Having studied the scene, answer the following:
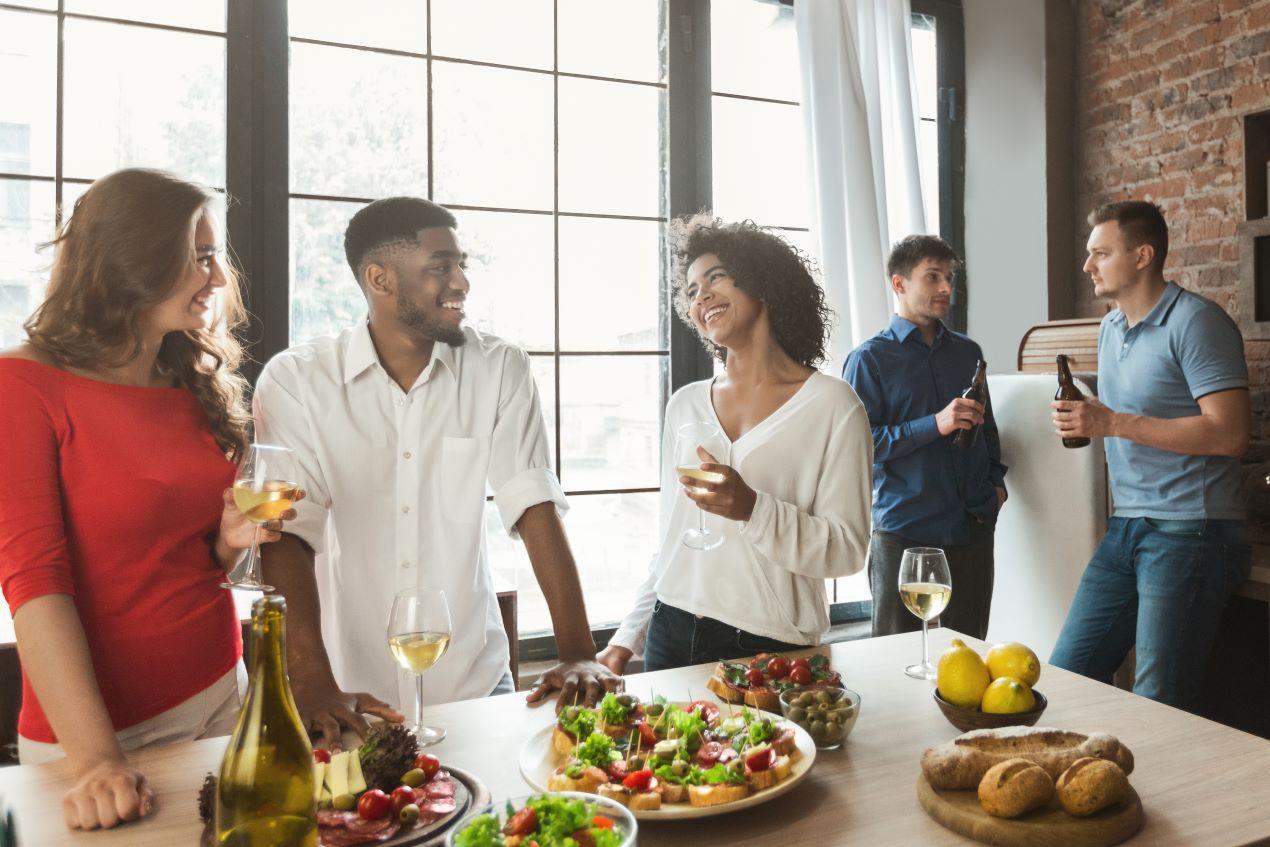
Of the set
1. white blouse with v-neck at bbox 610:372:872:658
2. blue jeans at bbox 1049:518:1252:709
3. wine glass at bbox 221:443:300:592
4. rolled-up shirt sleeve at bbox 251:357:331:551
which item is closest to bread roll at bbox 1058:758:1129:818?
white blouse with v-neck at bbox 610:372:872:658

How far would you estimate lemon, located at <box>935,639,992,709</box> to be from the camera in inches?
52.4

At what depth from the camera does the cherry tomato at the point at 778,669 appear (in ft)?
4.61

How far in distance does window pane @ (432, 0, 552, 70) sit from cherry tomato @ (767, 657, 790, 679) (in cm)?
239

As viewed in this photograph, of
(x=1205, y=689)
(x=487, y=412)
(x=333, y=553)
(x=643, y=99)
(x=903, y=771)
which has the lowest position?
(x=1205, y=689)

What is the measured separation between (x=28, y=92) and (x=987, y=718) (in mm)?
2805

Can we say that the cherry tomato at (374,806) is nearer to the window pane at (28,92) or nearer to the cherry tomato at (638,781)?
the cherry tomato at (638,781)

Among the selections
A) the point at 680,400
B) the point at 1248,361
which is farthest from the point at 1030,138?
the point at 680,400

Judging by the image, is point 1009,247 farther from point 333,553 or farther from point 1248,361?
point 333,553

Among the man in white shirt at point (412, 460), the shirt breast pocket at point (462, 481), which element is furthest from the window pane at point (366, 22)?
the shirt breast pocket at point (462, 481)

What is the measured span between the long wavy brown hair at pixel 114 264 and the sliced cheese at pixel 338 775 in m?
0.86

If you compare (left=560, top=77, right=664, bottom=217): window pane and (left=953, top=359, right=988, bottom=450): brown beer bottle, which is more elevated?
(left=560, top=77, right=664, bottom=217): window pane

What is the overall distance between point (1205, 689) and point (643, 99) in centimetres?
271

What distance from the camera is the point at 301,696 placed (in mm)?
1415

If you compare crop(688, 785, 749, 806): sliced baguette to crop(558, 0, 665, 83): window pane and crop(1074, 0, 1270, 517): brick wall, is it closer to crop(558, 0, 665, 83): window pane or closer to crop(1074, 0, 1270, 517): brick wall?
crop(558, 0, 665, 83): window pane
